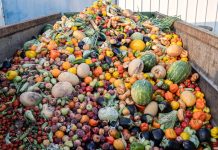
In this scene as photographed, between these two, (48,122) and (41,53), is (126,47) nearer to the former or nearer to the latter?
(41,53)

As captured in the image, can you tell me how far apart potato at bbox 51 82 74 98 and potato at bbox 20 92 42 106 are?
20 centimetres

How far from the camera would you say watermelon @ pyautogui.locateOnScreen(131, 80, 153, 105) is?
10.8 ft

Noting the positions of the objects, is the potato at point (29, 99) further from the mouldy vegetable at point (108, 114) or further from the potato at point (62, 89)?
the mouldy vegetable at point (108, 114)

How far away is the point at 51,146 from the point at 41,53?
71.3 inches

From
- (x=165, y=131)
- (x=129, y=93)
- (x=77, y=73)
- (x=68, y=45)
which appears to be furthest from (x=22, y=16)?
(x=165, y=131)

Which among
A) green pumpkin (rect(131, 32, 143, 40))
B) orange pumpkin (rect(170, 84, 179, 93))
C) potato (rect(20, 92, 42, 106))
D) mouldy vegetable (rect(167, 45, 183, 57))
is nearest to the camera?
potato (rect(20, 92, 42, 106))

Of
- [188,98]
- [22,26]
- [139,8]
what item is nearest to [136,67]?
[188,98]

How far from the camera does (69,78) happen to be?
11.9 feet

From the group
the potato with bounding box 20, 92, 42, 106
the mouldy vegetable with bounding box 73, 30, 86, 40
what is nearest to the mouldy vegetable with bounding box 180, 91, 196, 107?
the potato with bounding box 20, 92, 42, 106

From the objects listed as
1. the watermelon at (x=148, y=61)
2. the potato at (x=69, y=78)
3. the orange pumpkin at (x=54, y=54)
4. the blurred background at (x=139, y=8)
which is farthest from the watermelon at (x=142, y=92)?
the blurred background at (x=139, y=8)

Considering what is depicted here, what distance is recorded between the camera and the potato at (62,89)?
11.3 ft

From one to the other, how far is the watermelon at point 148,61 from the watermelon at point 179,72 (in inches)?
9.9

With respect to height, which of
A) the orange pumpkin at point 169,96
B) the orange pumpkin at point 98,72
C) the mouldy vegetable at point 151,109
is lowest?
the mouldy vegetable at point 151,109

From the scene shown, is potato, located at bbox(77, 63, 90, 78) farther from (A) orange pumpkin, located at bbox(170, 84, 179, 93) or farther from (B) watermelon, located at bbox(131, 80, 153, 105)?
(A) orange pumpkin, located at bbox(170, 84, 179, 93)
